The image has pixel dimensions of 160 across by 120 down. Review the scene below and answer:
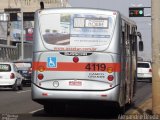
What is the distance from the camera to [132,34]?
1977 cm

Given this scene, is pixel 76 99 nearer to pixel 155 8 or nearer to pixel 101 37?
pixel 101 37

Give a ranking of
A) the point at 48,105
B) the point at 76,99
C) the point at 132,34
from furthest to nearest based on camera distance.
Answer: the point at 132,34, the point at 48,105, the point at 76,99

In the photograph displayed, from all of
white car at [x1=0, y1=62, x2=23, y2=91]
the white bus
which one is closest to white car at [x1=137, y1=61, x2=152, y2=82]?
white car at [x1=0, y1=62, x2=23, y2=91]

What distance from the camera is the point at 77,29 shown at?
16234 millimetres

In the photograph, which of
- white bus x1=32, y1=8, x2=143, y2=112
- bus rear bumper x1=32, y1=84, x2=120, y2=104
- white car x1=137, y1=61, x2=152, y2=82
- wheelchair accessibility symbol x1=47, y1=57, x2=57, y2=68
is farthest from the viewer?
white car x1=137, y1=61, x2=152, y2=82

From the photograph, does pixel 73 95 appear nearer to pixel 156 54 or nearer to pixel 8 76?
pixel 156 54

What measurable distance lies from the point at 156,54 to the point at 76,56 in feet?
7.47

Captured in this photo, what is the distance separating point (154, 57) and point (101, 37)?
162cm

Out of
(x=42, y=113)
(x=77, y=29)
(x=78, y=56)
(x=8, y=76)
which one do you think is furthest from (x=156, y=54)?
(x=8, y=76)

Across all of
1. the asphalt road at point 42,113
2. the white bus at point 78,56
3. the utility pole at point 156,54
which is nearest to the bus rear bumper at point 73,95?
the white bus at point 78,56

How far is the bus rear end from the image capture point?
1584 cm

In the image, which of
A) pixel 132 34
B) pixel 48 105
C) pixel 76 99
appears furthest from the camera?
pixel 132 34

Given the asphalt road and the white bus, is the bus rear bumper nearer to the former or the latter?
the white bus

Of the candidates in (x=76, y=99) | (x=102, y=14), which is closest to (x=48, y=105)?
(x=76, y=99)
